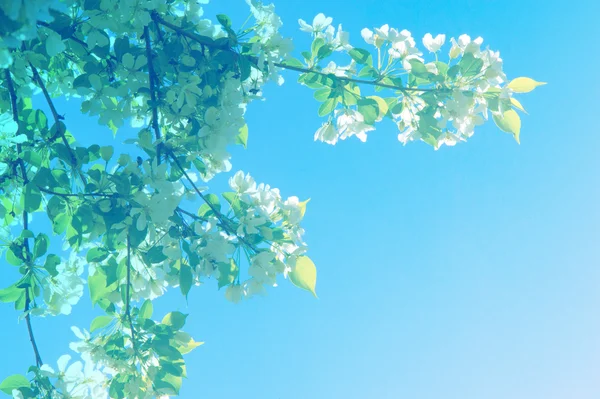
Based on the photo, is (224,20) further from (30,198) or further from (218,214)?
(30,198)

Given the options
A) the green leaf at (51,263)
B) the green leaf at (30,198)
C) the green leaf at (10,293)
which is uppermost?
the green leaf at (30,198)

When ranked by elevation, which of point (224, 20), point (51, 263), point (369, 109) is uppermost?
point (224, 20)

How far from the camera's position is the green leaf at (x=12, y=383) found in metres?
2.17

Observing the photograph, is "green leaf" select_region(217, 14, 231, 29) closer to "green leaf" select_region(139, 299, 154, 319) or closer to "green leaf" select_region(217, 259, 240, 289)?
"green leaf" select_region(217, 259, 240, 289)

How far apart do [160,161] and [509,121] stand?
1500 millimetres

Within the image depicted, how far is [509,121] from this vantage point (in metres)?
2.43

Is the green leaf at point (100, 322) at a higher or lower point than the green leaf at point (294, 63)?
lower

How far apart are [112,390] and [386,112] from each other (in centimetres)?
167

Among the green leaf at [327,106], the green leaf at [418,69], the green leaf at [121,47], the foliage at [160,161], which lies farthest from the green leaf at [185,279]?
the green leaf at [418,69]

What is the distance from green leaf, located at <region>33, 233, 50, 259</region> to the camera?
2117 mm

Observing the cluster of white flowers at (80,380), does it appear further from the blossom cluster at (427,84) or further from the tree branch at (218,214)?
the blossom cluster at (427,84)

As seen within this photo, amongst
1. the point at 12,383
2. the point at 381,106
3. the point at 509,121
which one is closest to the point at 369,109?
the point at 381,106

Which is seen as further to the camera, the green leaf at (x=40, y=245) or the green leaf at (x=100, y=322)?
the green leaf at (x=100, y=322)

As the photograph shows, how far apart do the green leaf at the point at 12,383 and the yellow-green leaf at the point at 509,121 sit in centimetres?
223
